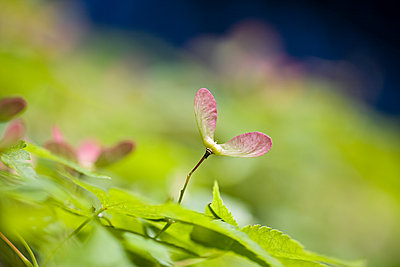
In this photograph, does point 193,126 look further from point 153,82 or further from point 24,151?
point 24,151

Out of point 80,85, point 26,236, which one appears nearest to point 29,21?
point 80,85

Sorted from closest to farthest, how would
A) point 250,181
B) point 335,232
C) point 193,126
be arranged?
point 250,181 < point 335,232 < point 193,126

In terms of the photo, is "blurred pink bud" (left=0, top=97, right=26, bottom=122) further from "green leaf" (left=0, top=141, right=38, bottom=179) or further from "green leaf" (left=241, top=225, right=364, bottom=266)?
"green leaf" (left=241, top=225, right=364, bottom=266)

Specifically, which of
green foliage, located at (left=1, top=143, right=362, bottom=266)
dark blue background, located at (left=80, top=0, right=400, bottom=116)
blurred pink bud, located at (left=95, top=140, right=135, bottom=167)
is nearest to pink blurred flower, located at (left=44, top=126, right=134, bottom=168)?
blurred pink bud, located at (left=95, top=140, right=135, bottom=167)

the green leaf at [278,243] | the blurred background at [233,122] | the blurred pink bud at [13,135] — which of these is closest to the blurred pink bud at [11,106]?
the blurred pink bud at [13,135]

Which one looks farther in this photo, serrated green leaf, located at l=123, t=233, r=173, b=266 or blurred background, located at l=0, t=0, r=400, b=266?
blurred background, located at l=0, t=0, r=400, b=266

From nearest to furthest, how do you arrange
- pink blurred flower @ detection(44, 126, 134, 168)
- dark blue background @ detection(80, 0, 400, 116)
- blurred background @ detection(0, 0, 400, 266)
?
pink blurred flower @ detection(44, 126, 134, 168)
blurred background @ detection(0, 0, 400, 266)
dark blue background @ detection(80, 0, 400, 116)

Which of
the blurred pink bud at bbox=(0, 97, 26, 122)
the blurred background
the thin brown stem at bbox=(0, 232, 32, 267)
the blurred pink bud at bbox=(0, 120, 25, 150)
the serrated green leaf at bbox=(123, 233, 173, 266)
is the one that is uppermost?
the blurred background
